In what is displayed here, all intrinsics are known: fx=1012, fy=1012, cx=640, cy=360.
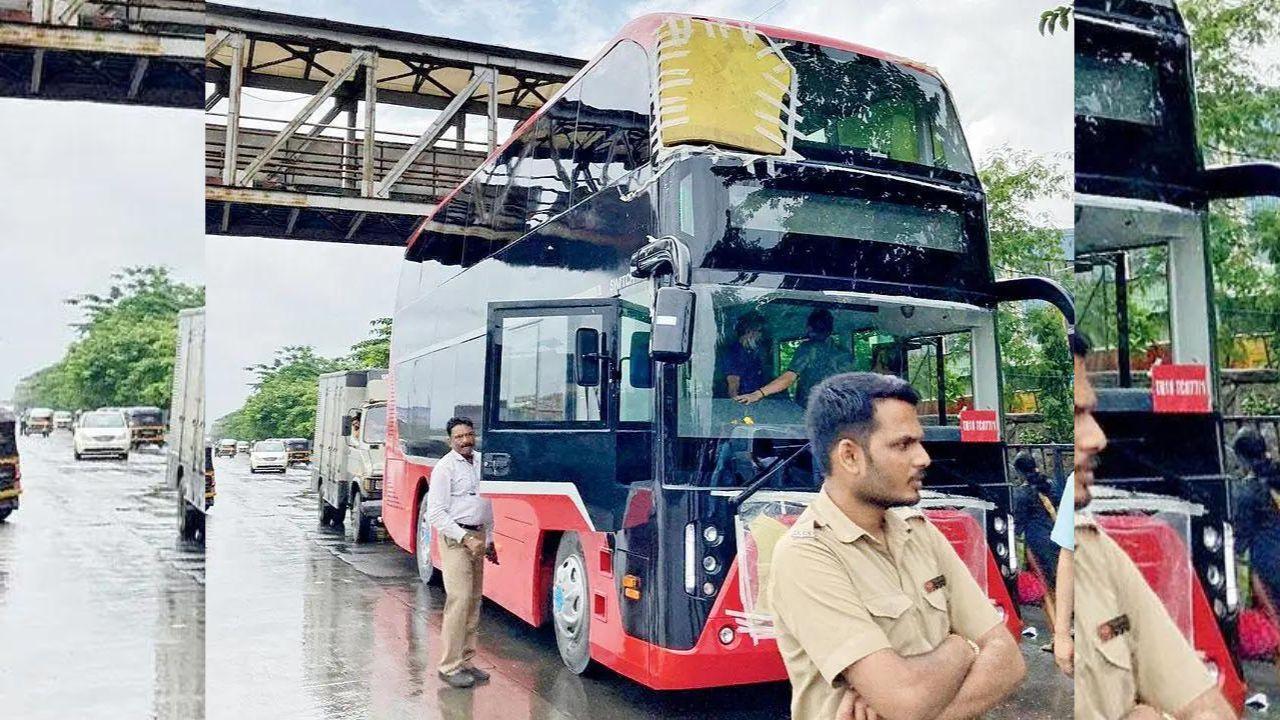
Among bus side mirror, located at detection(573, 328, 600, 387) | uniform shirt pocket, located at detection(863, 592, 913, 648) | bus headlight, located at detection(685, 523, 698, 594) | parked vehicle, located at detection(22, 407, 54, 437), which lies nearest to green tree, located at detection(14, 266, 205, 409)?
parked vehicle, located at detection(22, 407, 54, 437)

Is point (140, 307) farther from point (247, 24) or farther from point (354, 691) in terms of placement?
point (354, 691)

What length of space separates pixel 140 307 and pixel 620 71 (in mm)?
1852

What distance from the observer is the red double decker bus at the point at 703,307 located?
228 centimetres

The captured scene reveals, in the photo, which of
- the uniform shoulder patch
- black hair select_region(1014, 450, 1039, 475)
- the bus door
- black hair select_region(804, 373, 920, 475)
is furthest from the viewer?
the bus door

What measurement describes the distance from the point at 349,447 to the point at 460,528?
2.37ft

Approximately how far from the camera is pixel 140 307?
3.42 metres

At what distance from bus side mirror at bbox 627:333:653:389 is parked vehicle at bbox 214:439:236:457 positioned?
1.31m

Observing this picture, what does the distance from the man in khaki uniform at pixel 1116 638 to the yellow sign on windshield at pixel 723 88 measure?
978mm

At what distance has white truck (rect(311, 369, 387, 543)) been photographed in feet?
11.6

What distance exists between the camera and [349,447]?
4.16 meters

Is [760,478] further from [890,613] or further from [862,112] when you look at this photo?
[862,112]

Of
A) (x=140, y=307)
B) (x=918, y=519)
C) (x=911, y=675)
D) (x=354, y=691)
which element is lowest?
(x=354, y=691)

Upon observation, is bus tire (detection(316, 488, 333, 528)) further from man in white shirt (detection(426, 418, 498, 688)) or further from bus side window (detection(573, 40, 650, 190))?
bus side window (detection(573, 40, 650, 190))

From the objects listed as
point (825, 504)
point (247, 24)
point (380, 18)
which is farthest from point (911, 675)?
point (247, 24)
